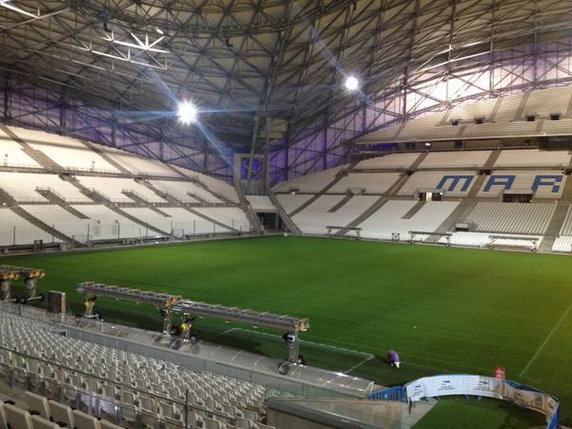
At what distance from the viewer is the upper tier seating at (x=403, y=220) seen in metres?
40.5

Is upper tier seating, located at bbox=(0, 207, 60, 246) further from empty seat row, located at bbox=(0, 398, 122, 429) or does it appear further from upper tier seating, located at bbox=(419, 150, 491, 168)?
upper tier seating, located at bbox=(419, 150, 491, 168)

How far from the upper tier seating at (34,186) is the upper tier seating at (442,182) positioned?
29116 millimetres

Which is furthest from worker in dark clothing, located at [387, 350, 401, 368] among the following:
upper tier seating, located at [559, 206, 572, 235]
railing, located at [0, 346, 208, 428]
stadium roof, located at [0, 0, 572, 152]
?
upper tier seating, located at [559, 206, 572, 235]

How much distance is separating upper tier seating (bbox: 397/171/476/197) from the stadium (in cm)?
23

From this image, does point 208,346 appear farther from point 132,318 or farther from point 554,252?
point 554,252

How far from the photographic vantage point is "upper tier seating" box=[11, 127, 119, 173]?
41031 mm

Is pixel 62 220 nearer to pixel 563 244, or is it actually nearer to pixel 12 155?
pixel 12 155

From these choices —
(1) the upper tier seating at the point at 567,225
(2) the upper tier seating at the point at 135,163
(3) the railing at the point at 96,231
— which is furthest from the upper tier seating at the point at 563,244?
(2) the upper tier seating at the point at 135,163

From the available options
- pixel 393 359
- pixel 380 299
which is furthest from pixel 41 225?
pixel 393 359

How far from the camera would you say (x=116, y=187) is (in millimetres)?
41281

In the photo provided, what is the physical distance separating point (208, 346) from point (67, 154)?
36625 millimetres

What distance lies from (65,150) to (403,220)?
30143 millimetres

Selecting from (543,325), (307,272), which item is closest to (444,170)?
(307,272)

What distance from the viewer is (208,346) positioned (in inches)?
428
